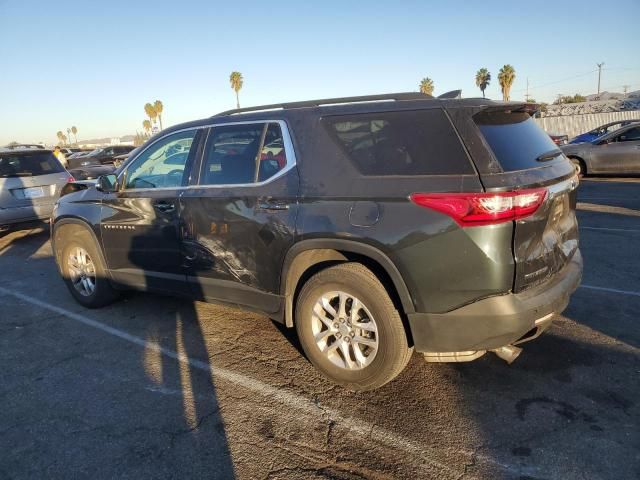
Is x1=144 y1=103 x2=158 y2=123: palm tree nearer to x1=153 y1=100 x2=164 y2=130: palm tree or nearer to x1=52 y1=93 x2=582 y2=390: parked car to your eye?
x1=153 y1=100 x2=164 y2=130: palm tree

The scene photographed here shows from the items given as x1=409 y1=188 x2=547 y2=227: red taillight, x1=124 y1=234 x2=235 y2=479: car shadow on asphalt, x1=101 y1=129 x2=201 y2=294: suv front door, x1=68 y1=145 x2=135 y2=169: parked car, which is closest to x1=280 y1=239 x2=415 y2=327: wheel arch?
x1=409 y1=188 x2=547 y2=227: red taillight

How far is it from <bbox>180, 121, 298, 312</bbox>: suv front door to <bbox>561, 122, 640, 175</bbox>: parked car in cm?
1172

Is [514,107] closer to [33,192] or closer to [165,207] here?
[165,207]

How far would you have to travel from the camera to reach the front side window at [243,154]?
3420 mm

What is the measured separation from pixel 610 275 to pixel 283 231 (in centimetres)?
400

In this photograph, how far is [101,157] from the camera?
20.8 meters

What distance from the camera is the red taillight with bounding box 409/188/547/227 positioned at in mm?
2518

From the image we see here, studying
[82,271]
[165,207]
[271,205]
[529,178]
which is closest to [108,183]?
[165,207]

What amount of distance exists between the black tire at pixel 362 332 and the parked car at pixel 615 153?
11.8 m

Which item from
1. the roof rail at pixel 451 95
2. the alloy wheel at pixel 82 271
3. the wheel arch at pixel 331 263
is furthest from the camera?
the alloy wheel at pixel 82 271

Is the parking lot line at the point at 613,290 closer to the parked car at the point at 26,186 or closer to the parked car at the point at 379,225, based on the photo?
the parked car at the point at 379,225

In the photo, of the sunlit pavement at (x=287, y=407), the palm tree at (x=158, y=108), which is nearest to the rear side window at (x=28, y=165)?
the sunlit pavement at (x=287, y=407)

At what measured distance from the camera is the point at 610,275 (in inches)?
202

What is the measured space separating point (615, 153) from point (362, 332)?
12.9m
